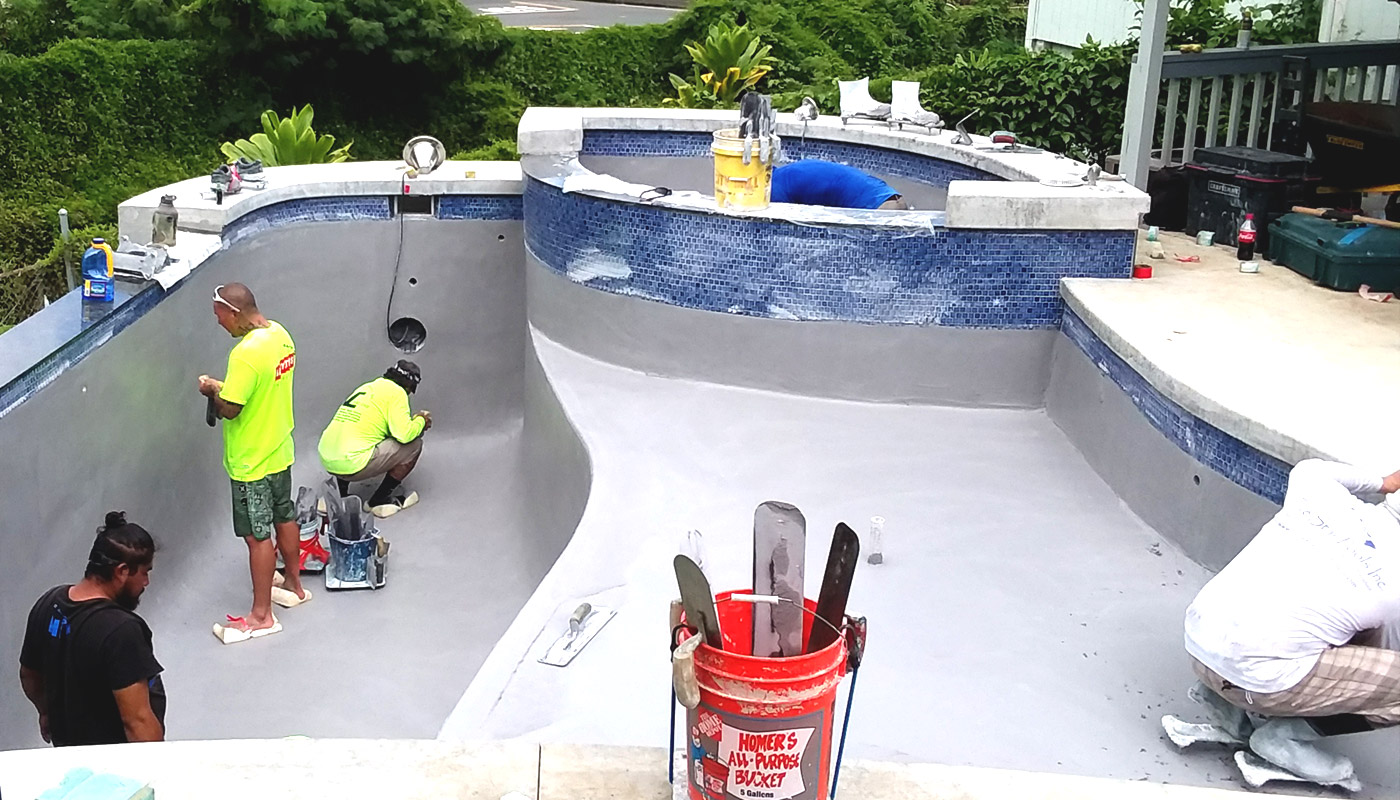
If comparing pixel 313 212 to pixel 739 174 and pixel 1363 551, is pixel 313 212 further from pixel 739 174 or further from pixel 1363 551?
pixel 1363 551

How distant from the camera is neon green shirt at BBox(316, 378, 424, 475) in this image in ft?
24.4

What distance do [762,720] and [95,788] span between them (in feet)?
4.51

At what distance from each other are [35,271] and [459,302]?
23.2 feet

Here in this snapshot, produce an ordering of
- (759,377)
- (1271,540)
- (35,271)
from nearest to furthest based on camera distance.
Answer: (1271,540) → (759,377) → (35,271)

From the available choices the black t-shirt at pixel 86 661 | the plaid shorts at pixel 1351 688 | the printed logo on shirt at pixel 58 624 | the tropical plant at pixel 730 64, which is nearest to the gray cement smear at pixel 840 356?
the plaid shorts at pixel 1351 688

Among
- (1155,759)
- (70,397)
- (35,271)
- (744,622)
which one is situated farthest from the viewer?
(35,271)

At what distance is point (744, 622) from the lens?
304cm

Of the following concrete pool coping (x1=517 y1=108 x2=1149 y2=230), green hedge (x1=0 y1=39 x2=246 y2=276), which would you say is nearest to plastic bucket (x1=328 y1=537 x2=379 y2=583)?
concrete pool coping (x1=517 y1=108 x2=1149 y2=230)

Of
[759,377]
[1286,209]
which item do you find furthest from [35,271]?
[1286,209]

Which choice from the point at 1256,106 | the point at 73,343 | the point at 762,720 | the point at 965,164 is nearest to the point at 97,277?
the point at 73,343

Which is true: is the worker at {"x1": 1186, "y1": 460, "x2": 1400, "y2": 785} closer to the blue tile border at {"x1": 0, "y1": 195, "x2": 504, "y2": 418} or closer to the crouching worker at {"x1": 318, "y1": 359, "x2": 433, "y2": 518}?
the blue tile border at {"x1": 0, "y1": 195, "x2": 504, "y2": 418}

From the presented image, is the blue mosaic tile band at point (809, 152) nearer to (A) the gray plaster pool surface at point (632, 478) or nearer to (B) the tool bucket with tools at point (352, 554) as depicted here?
(A) the gray plaster pool surface at point (632, 478)

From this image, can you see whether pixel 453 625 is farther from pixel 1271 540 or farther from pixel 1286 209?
pixel 1286 209

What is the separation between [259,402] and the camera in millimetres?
6070
